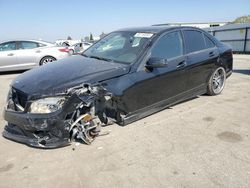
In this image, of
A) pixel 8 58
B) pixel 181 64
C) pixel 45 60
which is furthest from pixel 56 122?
pixel 8 58

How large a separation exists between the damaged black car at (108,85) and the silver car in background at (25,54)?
5.93 m

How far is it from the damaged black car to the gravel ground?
0.22m

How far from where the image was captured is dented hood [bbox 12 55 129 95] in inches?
142

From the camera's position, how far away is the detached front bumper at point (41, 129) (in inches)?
136

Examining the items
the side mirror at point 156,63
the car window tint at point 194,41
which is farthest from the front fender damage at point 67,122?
the car window tint at point 194,41

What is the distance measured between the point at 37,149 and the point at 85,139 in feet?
2.26

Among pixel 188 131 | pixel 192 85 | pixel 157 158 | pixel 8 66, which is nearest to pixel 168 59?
pixel 192 85

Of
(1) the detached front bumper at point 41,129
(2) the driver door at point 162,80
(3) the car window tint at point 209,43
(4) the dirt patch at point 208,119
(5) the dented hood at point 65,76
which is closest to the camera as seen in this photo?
(1) the detached front bumper at point 41,129

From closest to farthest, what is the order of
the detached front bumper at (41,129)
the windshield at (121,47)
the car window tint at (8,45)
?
the detached front bumper at (41,129), the windshield at (121,47), the car window tint at (8,45)

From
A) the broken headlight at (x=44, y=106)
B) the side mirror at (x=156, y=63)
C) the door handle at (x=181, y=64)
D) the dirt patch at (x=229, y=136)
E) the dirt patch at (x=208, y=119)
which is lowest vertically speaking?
the dirt patch at (x=229, y=136)

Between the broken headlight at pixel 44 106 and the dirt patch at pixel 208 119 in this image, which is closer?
the broken headlight at pixel 44 106

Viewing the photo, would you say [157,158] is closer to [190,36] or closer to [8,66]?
[190,36]

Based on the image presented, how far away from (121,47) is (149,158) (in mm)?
2270

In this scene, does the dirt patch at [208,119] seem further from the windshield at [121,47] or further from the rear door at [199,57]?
the windshield at [121,47]
